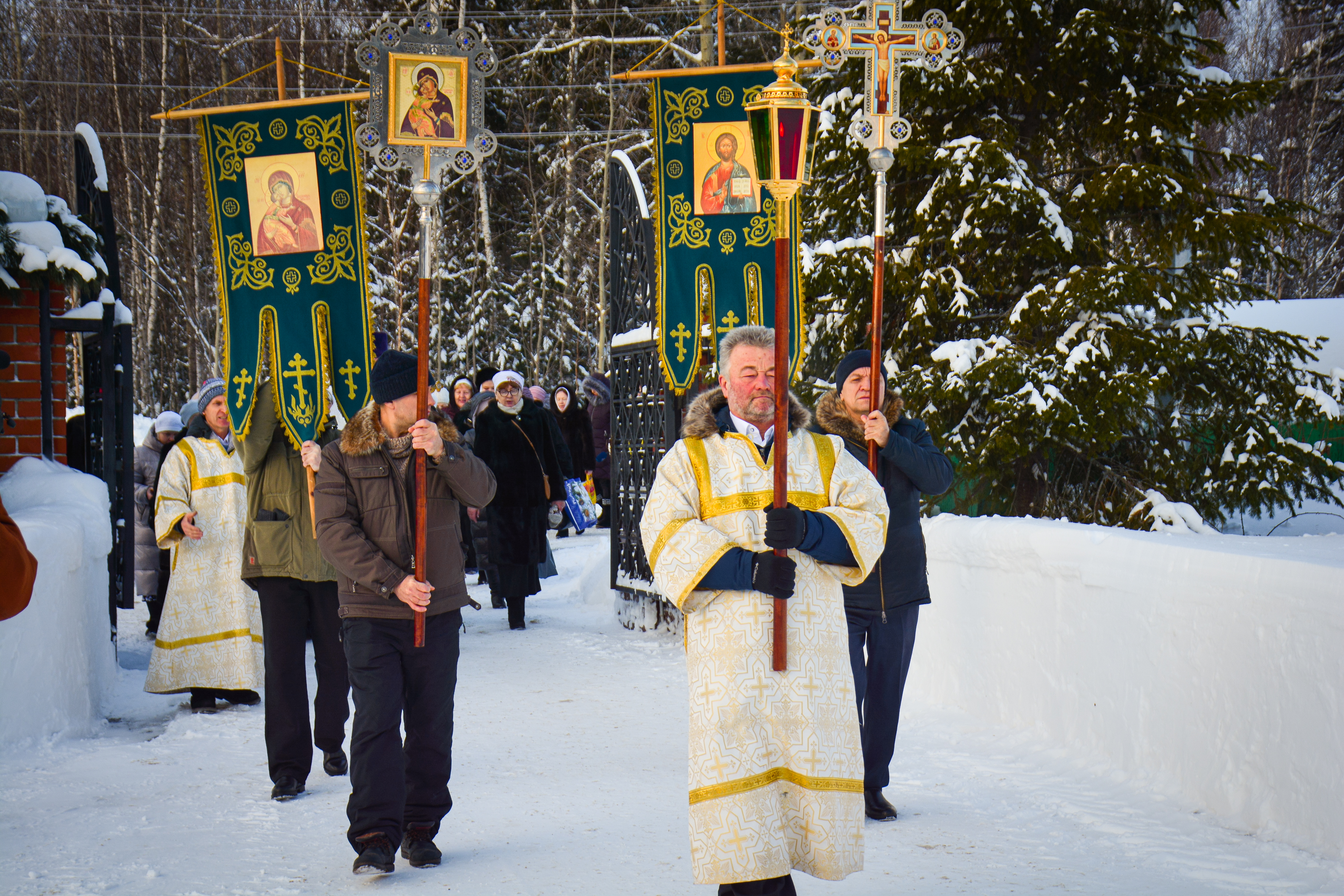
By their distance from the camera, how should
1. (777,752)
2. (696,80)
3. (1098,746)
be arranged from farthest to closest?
(696,80) < (1098,746) < (777,752)

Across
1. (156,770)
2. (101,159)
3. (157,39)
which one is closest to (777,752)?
(156,770)

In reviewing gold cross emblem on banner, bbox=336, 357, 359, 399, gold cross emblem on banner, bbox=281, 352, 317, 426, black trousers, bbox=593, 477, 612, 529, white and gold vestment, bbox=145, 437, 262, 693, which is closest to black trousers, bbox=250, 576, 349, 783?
gold cross emblem on banner, bbox=281, 352, 317, 426

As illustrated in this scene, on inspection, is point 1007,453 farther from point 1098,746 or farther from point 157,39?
point 157,39

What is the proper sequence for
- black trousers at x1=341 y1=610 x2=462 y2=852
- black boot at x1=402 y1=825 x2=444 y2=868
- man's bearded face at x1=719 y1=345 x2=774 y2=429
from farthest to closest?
black boot at x1=402 y1=825 x2=444 y2=868 → black trousers at x1=341 y1=610 x2=462 y2=852 → man's bearded face at x1=719 y1=345 x2=774 y2=429

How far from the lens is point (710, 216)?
795 centimetres

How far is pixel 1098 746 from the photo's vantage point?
209 inches

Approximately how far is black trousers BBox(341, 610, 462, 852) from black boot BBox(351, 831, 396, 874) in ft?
0.06

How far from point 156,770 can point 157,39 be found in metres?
24.1

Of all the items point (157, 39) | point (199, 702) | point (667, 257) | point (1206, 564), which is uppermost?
point (157, 39)

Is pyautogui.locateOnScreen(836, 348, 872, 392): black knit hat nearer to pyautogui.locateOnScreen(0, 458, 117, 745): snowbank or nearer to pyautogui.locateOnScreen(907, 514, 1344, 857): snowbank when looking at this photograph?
pyautogui.locateOnScreen(907, 514, 1344, 857): snowbank

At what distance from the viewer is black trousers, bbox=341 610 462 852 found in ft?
13.8

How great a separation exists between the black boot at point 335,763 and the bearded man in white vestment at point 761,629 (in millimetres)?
2723

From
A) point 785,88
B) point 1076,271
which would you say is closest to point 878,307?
point 785,88

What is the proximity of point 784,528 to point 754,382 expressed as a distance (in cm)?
50
